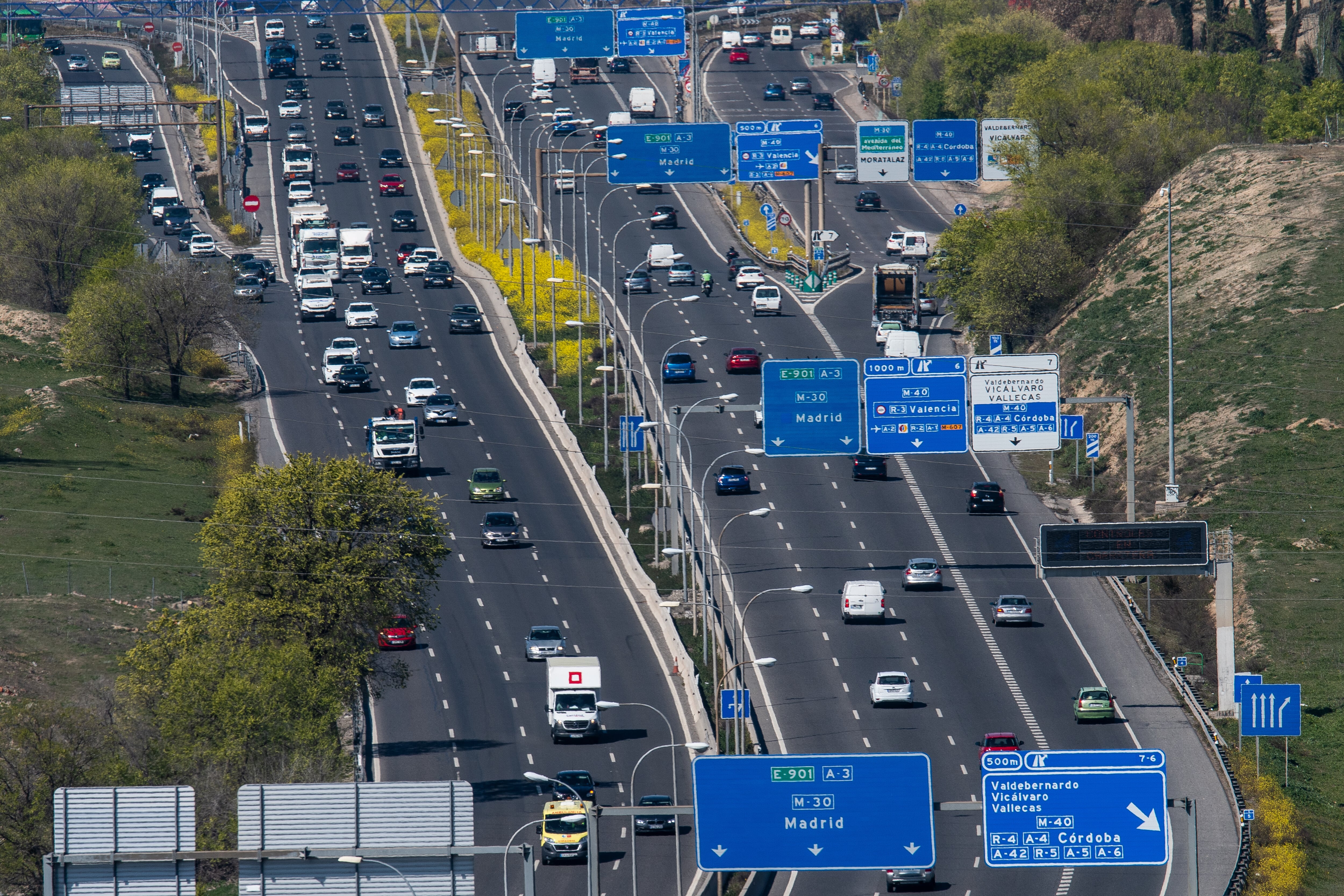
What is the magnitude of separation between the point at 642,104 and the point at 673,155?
65.9 m

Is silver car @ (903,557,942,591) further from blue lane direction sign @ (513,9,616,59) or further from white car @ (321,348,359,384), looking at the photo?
blue lane direction sign @ (513,9,616,59)

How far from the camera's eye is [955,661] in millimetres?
73750

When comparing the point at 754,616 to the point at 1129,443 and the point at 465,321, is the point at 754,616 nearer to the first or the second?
the point at 1129,443

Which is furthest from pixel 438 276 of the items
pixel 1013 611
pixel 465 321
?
pixel 1013 611

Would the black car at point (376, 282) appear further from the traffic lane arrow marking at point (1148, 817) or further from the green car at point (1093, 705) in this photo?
the traffic lane arrow marking at point (1148, 817)

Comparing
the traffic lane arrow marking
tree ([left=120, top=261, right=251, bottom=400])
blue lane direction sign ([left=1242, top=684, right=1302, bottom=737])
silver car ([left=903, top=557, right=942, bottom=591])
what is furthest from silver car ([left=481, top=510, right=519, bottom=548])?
the traffic lane arrow marking

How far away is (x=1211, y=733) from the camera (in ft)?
217

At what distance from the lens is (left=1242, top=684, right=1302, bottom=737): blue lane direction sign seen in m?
59.7

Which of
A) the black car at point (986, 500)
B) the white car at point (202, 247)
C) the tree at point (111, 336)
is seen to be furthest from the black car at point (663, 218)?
the black car at point (986, 500)

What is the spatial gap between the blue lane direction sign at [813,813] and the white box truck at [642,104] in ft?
397

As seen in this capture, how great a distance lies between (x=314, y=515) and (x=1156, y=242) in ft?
191

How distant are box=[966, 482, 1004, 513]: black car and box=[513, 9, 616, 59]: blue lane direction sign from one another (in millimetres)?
37264

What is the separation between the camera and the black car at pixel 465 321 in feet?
368

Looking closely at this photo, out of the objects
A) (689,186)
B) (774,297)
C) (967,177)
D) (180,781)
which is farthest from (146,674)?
(689,186)
